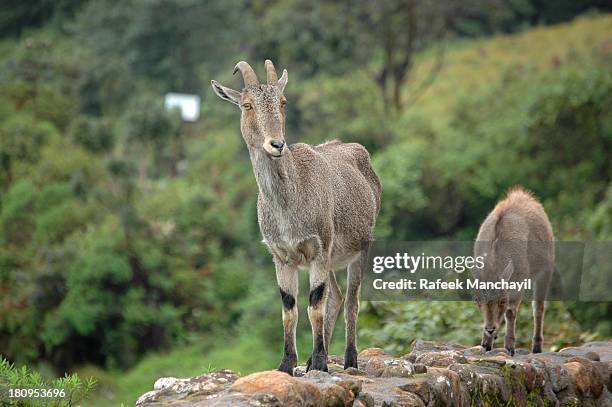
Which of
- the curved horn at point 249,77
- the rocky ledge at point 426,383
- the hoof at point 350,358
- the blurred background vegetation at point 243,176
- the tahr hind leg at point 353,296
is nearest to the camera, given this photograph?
the rocky ledge at point 426,383

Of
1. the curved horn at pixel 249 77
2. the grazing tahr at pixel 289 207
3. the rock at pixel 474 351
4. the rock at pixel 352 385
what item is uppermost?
the curved horn at pixel 249 77

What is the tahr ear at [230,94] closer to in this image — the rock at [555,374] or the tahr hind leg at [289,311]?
the tahr hind leg at [289,311]

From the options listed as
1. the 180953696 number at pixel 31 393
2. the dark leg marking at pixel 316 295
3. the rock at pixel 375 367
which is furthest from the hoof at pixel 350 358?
the 180953696 number at pixel 31 393

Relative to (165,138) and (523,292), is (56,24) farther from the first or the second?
(523,292)

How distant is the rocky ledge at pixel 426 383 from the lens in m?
5.25

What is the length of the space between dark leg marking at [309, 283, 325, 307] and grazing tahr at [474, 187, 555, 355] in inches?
80.4

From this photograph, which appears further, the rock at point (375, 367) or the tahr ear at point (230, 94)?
the rock at point (375, 367)

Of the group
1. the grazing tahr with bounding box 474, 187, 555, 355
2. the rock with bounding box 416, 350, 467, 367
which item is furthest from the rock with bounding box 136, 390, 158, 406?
the grazing tahr with bounding box 474, 187, 555, 355

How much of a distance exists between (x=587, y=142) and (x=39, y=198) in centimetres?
1337

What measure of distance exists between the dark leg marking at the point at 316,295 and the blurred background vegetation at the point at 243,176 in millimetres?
4352

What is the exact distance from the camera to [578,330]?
39.2 feet

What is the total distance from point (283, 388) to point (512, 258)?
3.79m

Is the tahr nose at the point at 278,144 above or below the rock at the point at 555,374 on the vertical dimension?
above

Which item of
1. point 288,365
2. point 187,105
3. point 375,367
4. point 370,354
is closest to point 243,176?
point 187,105
